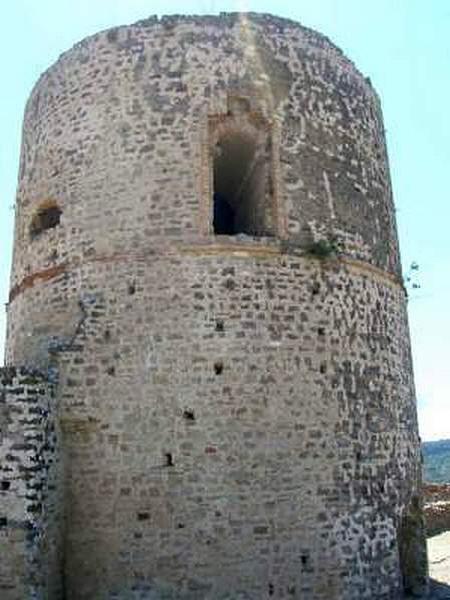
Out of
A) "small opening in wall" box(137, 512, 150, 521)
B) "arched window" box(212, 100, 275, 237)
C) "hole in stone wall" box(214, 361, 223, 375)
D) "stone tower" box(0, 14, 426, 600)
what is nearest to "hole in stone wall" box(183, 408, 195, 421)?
"stone tower" box(0, 14, 426, 600)

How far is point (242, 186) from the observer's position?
12.0 meters

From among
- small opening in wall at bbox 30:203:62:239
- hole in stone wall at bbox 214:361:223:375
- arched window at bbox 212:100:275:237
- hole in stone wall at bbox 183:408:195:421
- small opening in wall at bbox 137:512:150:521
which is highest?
arched window at bbox 212:100:275:237

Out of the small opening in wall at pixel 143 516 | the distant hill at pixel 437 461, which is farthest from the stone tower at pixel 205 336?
the distant hill at pixel 437 461

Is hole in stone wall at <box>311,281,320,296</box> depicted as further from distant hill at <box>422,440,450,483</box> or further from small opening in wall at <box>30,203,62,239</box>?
distant hill at <box>422,440,450,483</box>

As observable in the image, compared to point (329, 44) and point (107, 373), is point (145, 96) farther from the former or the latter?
point (107, 373)

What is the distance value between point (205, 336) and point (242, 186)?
10.6 feet

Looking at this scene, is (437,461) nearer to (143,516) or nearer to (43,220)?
(43,220)

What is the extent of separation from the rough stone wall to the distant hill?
96.9 ft

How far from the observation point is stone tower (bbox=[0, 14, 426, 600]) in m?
9.08

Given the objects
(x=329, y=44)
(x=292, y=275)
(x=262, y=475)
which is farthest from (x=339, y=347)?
(x=329, y=44)

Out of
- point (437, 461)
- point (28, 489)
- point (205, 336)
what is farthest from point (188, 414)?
point (437, 461)

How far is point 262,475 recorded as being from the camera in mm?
9305

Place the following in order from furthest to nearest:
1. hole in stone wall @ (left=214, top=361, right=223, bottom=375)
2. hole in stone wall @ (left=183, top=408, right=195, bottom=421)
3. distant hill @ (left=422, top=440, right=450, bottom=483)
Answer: distant hill @ (left=422, top=440, right=450, bottom=483) → hole in stone wall @ (left=214, top=361, right=223, bottom=375) → hole in stone wall @ (left=183, top=408, right=195, bottom=421)

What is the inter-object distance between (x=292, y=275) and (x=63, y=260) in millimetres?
3141
